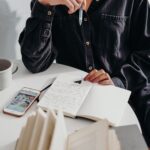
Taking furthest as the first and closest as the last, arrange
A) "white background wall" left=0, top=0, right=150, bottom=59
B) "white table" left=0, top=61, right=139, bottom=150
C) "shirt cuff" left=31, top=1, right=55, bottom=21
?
1. "white background wall" left=0, top=0, right=150, bottom=59
2. "shirt cuff" left=31, top=1, right=55, bottom=21
3. "white table" left=0, top=61, right=139, bottom=150

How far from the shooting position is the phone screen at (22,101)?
32.8 inches

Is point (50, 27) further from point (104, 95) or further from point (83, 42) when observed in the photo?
point (104, 95)

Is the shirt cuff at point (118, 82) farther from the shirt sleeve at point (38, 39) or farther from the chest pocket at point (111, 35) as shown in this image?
the shirt sleeve at point (38, 39)

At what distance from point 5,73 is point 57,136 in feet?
1.17

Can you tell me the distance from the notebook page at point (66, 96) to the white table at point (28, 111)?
1.2 inches

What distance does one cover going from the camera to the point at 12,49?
1.40 m

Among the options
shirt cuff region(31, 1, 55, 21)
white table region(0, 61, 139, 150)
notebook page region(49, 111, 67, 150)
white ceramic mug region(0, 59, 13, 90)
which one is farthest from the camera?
shirt cuff region(31, 1, 55, 21)

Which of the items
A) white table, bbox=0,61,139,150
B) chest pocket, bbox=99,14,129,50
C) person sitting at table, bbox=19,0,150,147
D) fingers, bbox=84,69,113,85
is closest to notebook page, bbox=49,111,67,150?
white table, bbox=0,61,139,150

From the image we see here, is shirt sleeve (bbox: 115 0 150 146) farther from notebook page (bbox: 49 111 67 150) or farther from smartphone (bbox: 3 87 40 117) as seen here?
notebook page (bbox: 49 111 67 150)

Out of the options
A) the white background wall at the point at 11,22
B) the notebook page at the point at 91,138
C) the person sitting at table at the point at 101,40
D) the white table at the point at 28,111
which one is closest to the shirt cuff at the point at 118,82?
the person sitting at table at the point at 101,40

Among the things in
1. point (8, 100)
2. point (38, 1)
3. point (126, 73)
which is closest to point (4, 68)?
point (8, 100)

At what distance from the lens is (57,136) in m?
0.60

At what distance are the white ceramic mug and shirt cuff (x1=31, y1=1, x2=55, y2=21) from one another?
188 mm

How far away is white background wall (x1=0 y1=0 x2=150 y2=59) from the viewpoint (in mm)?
1289
